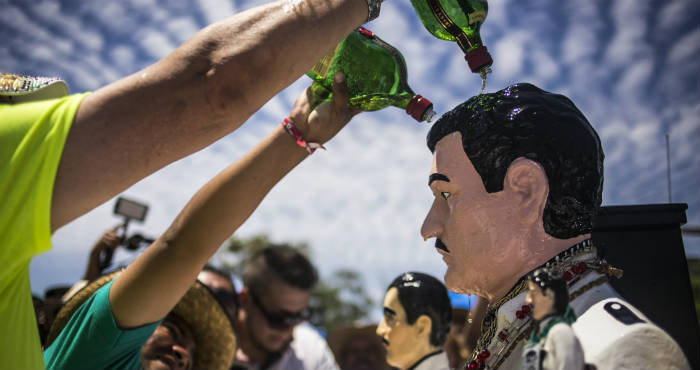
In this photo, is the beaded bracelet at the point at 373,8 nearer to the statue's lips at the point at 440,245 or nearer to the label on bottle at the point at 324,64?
the label on bottle at the point at 324,64

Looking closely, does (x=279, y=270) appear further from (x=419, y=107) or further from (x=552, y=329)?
(x=552, y=329)

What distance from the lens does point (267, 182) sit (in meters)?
2.28

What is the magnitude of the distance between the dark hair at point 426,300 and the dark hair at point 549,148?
56.8 inches

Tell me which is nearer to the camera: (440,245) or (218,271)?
(440,245)

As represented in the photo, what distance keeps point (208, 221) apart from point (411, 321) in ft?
4.50

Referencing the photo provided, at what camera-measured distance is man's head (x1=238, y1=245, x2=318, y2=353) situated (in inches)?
209

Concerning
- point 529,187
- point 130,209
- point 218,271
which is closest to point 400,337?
point 529,187

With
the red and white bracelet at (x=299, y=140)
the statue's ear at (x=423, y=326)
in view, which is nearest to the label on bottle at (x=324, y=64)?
the red and white bracelet at (x=299, y=140)

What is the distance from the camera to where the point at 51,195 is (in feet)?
4.14

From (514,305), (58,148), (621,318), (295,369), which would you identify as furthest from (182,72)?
(295,369)

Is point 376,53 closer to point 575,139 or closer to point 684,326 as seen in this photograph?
point 575,139

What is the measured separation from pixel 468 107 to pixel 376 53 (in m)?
0.62

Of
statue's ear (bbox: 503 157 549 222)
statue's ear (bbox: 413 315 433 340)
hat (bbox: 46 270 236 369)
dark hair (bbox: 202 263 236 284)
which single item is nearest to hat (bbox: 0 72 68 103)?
statue's ear (bbox: 503 157 549 222)

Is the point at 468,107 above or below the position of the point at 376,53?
below
